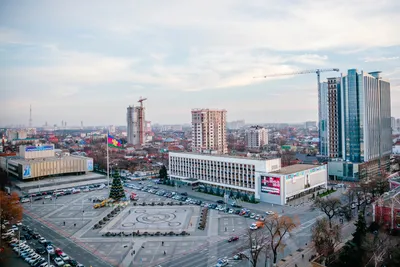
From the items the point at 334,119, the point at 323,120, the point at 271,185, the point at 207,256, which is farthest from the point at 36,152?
the point at 323,120

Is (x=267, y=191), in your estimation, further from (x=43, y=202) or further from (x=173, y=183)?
(x=43, y=202)

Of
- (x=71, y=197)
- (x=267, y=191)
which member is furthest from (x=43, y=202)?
(x=267, y=191)

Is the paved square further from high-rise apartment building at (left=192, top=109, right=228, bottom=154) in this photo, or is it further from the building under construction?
the building under construction

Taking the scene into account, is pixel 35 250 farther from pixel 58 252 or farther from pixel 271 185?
pixel 271 185

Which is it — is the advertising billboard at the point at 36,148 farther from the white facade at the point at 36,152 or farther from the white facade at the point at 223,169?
the white facade at the point at 223,169

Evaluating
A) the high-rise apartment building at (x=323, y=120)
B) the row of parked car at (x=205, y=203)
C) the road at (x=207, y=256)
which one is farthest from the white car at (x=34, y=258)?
the high-rise apartment building at (x=323, y=120)

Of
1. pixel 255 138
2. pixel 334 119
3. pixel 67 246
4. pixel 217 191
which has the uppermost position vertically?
pixel 334 119

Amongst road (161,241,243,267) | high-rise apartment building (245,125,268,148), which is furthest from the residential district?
high-rise apartment building (245,125,268,148)
